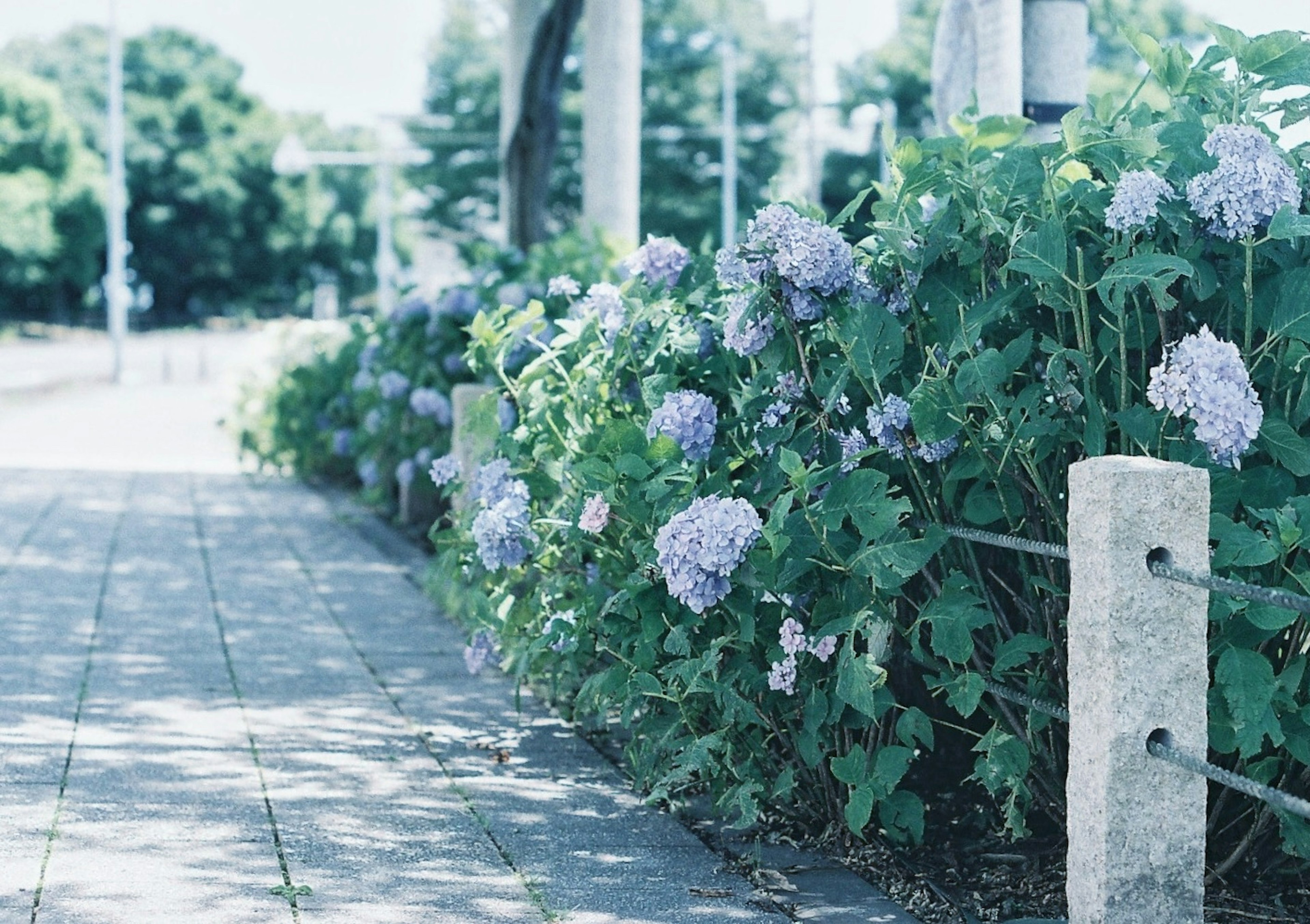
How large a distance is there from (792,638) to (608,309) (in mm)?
1236

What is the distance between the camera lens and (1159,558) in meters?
3.07

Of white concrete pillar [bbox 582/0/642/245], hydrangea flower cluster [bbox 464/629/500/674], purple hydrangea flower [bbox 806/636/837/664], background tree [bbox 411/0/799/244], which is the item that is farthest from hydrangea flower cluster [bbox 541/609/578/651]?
background tree [bbox 411/0/799/244]

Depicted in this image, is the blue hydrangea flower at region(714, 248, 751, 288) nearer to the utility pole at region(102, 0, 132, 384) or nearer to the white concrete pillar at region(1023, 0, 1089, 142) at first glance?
the white concrete pillar at region(1023, 0, 1089, 142)

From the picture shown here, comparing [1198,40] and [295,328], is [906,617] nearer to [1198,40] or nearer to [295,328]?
[295,328]

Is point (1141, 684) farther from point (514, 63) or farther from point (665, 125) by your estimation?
point (665, 125)

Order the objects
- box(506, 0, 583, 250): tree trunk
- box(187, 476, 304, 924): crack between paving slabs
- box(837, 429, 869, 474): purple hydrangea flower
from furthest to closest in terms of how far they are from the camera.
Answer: box(506, 0, 583, 250): tree trunk → box(837, 429, 869, 474): purple hydrangea flower → box(187, 476, 304, 924): crack between paving slabs

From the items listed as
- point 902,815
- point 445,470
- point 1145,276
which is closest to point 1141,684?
point 1145,276

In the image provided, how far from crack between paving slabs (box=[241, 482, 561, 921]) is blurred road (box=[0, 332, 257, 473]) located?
6.80 m

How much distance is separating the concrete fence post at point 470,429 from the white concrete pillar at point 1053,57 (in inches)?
85.6

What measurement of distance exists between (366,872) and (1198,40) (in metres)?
59.6

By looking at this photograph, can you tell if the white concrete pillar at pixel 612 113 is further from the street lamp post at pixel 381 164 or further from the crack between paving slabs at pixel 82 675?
the crack between paving slabs at pixel 82 675

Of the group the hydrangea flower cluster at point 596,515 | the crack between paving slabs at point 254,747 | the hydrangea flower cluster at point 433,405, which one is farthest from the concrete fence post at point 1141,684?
the hydrangea flower cluster at point 433,405

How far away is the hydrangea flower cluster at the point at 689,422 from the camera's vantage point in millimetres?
4086

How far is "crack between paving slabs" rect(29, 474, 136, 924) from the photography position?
12.1 feet
